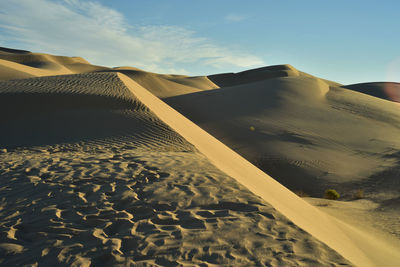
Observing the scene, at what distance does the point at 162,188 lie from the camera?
4961mm

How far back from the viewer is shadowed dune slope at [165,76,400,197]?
510 inches

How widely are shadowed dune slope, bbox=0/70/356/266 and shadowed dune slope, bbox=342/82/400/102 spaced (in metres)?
69.2

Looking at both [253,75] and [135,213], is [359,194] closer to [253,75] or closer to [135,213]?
[135,213]

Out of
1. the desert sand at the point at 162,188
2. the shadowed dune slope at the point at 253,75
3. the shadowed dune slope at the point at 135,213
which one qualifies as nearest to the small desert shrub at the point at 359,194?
the desert sand at the point at 162,188

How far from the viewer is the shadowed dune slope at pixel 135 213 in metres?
3.28

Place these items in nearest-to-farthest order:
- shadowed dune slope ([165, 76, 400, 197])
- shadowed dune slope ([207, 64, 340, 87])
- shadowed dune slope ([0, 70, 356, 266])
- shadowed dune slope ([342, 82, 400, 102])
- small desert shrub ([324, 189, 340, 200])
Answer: shadowed dune slope ([0, 70, 356, 266])
small desert shrub ([324, 189, 340, 200])
shadowed dune slope ([165, 76, 400, 197])
shadowed dune slope ([342, 82, 400, 102])
shadowed dune slope ([207, 64, 340, 87])

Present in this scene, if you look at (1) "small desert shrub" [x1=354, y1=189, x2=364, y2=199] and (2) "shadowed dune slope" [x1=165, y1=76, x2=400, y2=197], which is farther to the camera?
(2) "shadowed dune slope" [x1=165, y1=76, x2=400, y2=197]

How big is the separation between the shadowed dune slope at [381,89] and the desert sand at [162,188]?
55194 millimetres

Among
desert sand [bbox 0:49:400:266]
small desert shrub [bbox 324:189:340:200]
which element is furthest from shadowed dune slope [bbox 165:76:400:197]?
small desert shrub [bbox 324:189:340:200]

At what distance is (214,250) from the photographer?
133 inches

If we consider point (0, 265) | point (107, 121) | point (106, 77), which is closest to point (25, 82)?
point (106, 77)

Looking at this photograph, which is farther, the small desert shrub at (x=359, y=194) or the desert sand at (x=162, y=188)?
the small desert shrub at (x=359, y=194)

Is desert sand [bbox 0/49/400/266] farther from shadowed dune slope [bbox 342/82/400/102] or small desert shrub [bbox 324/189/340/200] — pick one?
shadowed dune slope [bbox 342/82/400/102]

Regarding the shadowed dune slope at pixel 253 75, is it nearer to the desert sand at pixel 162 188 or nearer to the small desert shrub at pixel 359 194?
the desert sand at pixel 162 188
